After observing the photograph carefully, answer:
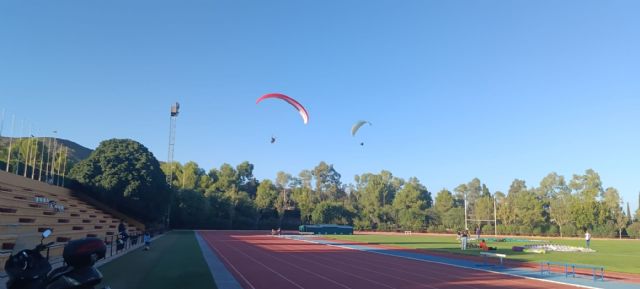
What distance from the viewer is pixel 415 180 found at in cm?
11838

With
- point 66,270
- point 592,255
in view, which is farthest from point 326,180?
point 66,270

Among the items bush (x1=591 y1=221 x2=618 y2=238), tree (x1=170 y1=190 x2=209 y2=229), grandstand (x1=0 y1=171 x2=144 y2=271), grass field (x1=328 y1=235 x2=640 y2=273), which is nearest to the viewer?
grandstand (x1=0 y1=171 x2=144 y2=271)

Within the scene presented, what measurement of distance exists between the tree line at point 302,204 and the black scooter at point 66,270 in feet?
147

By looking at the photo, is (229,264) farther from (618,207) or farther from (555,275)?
(618,207)

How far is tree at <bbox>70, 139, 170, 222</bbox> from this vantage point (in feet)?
148

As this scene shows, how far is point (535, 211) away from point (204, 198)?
56482mm

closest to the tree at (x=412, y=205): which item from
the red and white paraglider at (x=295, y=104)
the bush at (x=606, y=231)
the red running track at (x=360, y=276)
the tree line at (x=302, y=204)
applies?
the tree line at (x=302, y=204)

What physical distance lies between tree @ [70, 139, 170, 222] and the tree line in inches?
3.8

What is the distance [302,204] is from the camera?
85.0 meters

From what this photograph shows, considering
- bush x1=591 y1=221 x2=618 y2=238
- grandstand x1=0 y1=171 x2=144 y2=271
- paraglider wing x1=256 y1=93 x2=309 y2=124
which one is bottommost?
bush x1=591 y1=221 x2=618 y2=238

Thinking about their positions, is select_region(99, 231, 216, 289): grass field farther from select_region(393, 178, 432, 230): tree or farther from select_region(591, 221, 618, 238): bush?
select_region(393, 178, 432, 230): tree

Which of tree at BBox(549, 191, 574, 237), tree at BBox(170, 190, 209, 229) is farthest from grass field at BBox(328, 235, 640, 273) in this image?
tree at BBox(170, 190, 209, 229)

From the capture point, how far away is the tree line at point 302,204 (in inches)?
1843

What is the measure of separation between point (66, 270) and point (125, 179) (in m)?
46.3
